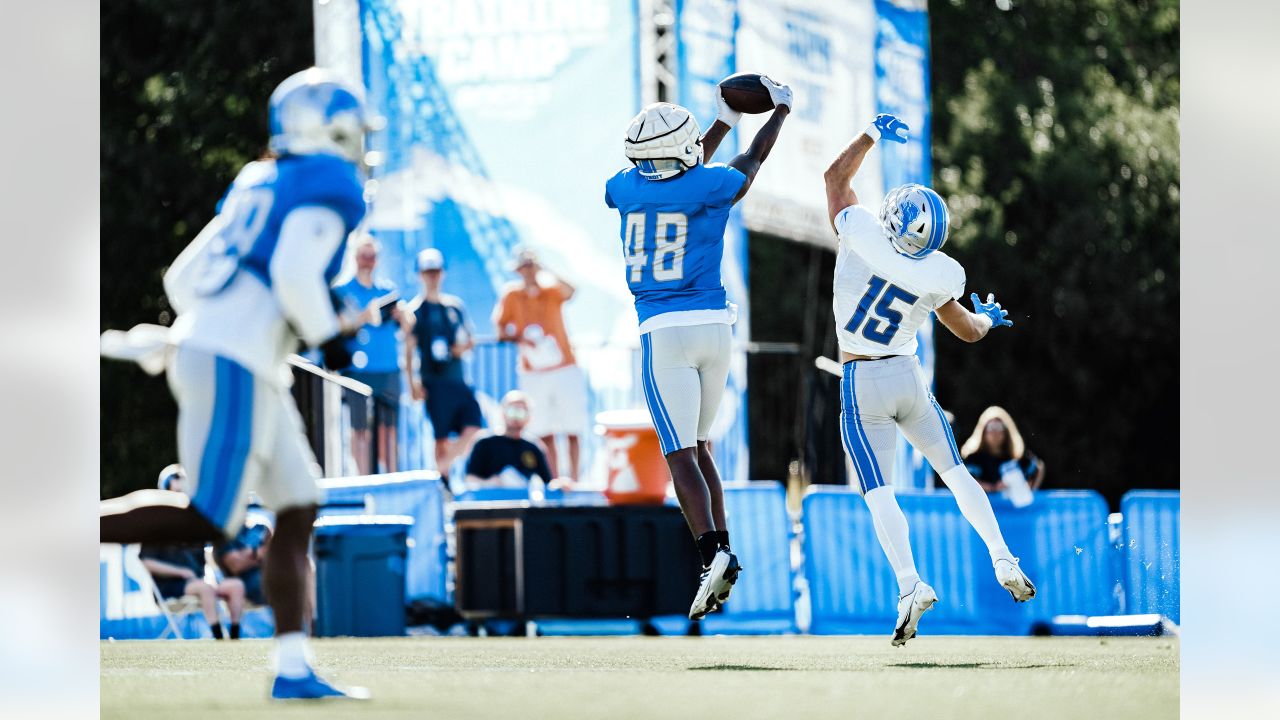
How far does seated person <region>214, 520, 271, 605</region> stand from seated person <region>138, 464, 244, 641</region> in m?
0.05

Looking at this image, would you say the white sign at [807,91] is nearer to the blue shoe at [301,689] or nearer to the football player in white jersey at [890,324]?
the football player in white jersey at [890,324]

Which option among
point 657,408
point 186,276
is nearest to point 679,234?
point 657,408

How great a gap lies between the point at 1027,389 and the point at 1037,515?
909 centimetres

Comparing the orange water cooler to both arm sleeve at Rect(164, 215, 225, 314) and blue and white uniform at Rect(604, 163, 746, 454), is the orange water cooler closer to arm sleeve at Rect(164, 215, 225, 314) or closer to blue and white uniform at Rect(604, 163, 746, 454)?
blue and white uniform at Rect(604, 163, 746, 454)

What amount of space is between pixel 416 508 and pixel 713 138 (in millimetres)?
3517

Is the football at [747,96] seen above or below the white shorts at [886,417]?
above

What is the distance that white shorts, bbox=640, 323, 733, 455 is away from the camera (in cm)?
784

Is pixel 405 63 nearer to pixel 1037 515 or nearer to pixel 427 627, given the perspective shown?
pixel 427 627

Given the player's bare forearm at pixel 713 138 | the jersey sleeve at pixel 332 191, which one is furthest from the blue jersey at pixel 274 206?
the player's bare forearm at pixel 713 138

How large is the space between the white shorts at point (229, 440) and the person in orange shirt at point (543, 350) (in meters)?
6.17

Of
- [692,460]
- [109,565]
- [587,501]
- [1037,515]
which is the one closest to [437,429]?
[587,501]

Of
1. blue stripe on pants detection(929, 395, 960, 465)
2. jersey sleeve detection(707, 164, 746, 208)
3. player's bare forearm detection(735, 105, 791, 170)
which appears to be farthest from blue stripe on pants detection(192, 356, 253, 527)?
blue stripe on pants detection(929, 395, 960, 465)

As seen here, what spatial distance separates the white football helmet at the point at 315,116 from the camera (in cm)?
627

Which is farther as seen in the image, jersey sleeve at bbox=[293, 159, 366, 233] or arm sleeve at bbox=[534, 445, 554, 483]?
arm sleeve at bbox=[534, 445, 554, 483]
